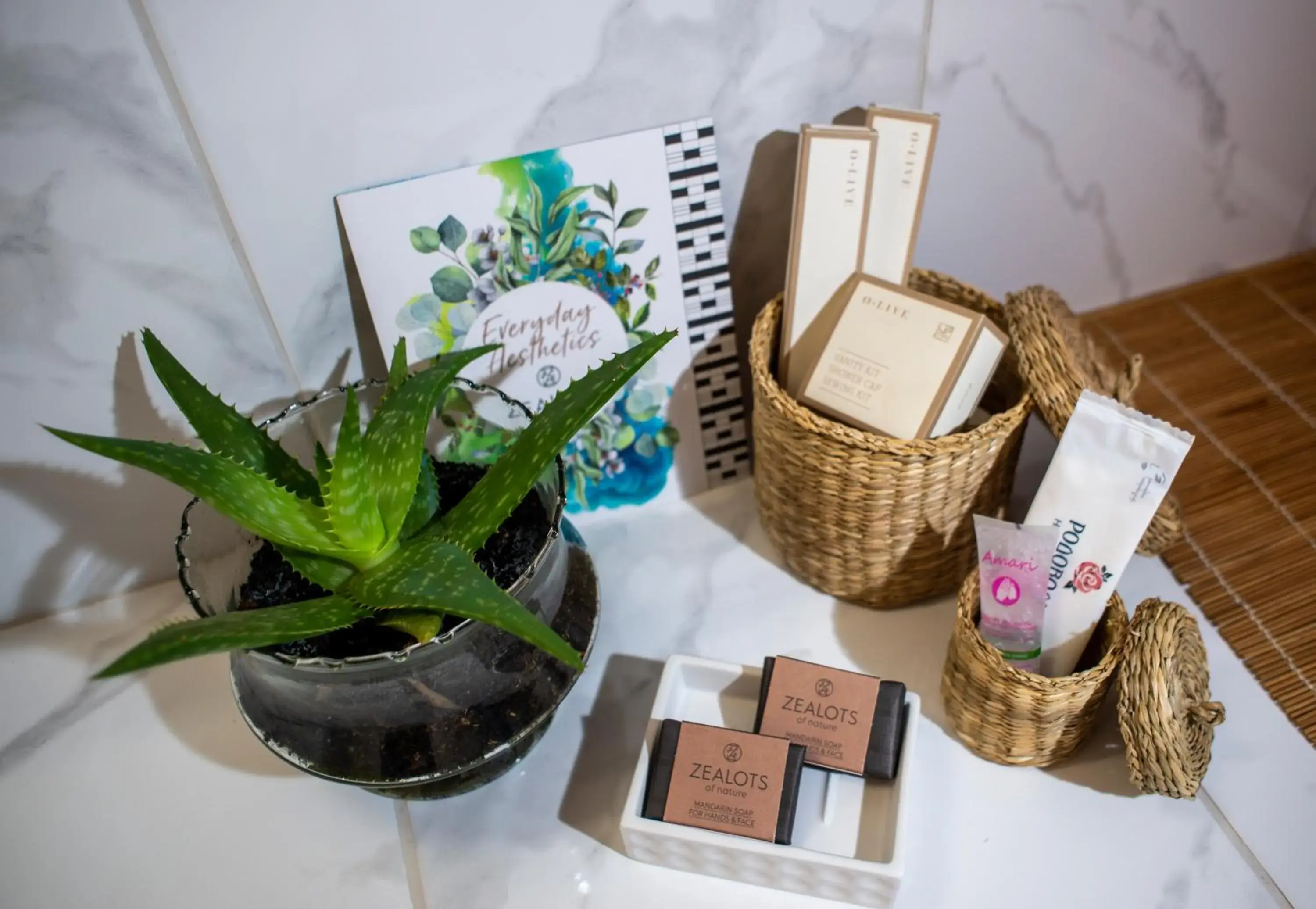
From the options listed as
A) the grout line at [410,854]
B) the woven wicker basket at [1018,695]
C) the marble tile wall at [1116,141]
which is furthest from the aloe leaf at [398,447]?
the marble tile wall at [1116,141]

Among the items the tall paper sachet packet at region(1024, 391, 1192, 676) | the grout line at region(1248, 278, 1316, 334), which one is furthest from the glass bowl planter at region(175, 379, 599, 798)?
the grout line at region(1248, 278, 1316, 334)

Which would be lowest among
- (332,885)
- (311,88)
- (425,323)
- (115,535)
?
(332,885)

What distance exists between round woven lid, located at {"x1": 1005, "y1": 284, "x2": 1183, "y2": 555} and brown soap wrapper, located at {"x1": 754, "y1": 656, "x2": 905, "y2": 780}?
0.23m

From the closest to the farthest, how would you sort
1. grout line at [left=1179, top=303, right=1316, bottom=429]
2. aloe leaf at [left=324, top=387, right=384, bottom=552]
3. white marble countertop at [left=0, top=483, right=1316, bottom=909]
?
aloe leaf at [left=324, top=387, right=384, bottom=552], white marble countertop at [left=0, top=483, right=1316, bottom=909], grout line at [left=1179, top=303, right=1316, bottom=429]

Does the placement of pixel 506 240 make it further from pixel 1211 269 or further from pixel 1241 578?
pixel 1211 269

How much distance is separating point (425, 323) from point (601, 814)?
40 cm

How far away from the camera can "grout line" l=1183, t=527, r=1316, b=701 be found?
2.51ft

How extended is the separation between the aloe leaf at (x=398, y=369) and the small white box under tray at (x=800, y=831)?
0.28 m

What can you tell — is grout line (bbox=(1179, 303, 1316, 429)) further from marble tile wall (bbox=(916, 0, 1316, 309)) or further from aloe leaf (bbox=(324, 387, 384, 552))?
aloe leaf (bbox=(324, 387, 384, 552))

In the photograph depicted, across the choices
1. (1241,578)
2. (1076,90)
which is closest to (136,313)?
(1076,90)

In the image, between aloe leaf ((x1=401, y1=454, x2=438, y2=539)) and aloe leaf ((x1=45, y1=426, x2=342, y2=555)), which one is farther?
aloe leaf ((x1=401, y1=454, x2=438, y2=539))

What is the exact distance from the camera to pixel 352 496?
0.60m

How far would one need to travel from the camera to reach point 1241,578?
32.5 inches

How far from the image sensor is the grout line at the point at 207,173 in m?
0.62
